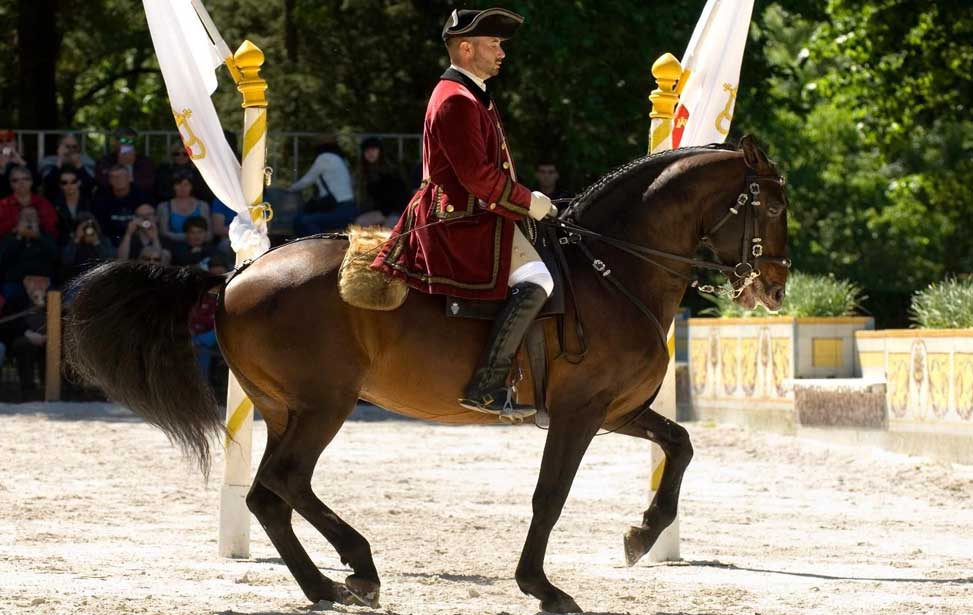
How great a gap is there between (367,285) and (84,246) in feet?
36.7

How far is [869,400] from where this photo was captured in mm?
14359

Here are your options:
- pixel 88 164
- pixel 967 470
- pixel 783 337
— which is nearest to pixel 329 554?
pixel 967 470

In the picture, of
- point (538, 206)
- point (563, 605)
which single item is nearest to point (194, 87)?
point (538, 206)

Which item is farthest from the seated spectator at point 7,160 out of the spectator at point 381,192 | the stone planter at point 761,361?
the stone planter at point 761,361

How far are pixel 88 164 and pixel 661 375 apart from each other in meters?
13.0

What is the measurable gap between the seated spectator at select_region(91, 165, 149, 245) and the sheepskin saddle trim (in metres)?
11.3

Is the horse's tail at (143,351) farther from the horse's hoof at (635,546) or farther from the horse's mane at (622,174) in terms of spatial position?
the horse's hoof at (635,546)

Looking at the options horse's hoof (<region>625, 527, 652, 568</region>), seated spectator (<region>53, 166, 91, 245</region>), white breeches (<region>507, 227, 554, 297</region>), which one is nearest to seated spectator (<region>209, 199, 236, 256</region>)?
seated spectator (<region>53, 166, 91, 245</region>)

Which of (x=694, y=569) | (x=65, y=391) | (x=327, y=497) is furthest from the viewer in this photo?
(x=65, y=391)

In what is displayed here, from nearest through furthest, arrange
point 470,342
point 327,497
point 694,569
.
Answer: point 470,342 → point 694,569 → point 327,497

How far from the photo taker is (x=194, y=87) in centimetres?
898

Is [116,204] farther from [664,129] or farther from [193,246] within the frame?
[664,129]

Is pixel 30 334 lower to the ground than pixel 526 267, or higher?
lower

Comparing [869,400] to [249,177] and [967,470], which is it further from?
[249,177]
